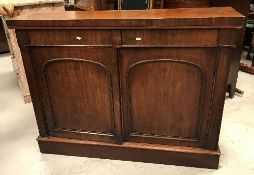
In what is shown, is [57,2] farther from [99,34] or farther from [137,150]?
[137,150]

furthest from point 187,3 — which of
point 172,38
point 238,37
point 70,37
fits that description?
point 70,37

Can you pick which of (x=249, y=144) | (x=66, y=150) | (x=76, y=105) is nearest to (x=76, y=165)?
(x=66, y=150)

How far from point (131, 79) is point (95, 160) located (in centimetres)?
79

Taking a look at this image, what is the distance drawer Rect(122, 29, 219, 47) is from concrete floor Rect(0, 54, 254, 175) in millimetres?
991

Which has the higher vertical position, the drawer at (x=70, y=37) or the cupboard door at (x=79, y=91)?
the drawer at (x=70, y=37)

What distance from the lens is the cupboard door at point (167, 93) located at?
5.72 feet

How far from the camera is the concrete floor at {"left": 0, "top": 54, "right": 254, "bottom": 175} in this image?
2.05 m

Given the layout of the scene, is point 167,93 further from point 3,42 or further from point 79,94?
point 3,42

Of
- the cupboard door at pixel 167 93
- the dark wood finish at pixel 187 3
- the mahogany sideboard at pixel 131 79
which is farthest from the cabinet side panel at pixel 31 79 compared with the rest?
the dark wood finish at pixel 187 3

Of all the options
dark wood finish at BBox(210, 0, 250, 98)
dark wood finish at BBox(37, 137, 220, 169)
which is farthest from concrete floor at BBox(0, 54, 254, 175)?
dark wood finish at BBox(210, 0, 250, 98)

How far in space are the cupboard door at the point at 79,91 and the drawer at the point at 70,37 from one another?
0.16 feet

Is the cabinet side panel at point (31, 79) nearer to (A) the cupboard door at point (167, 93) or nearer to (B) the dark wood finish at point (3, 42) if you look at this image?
(A) the cupboard door at point (167, 93)

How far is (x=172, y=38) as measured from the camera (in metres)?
1.67

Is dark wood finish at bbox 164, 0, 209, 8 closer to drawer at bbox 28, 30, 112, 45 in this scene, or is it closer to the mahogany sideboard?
the mahogany sideboard
